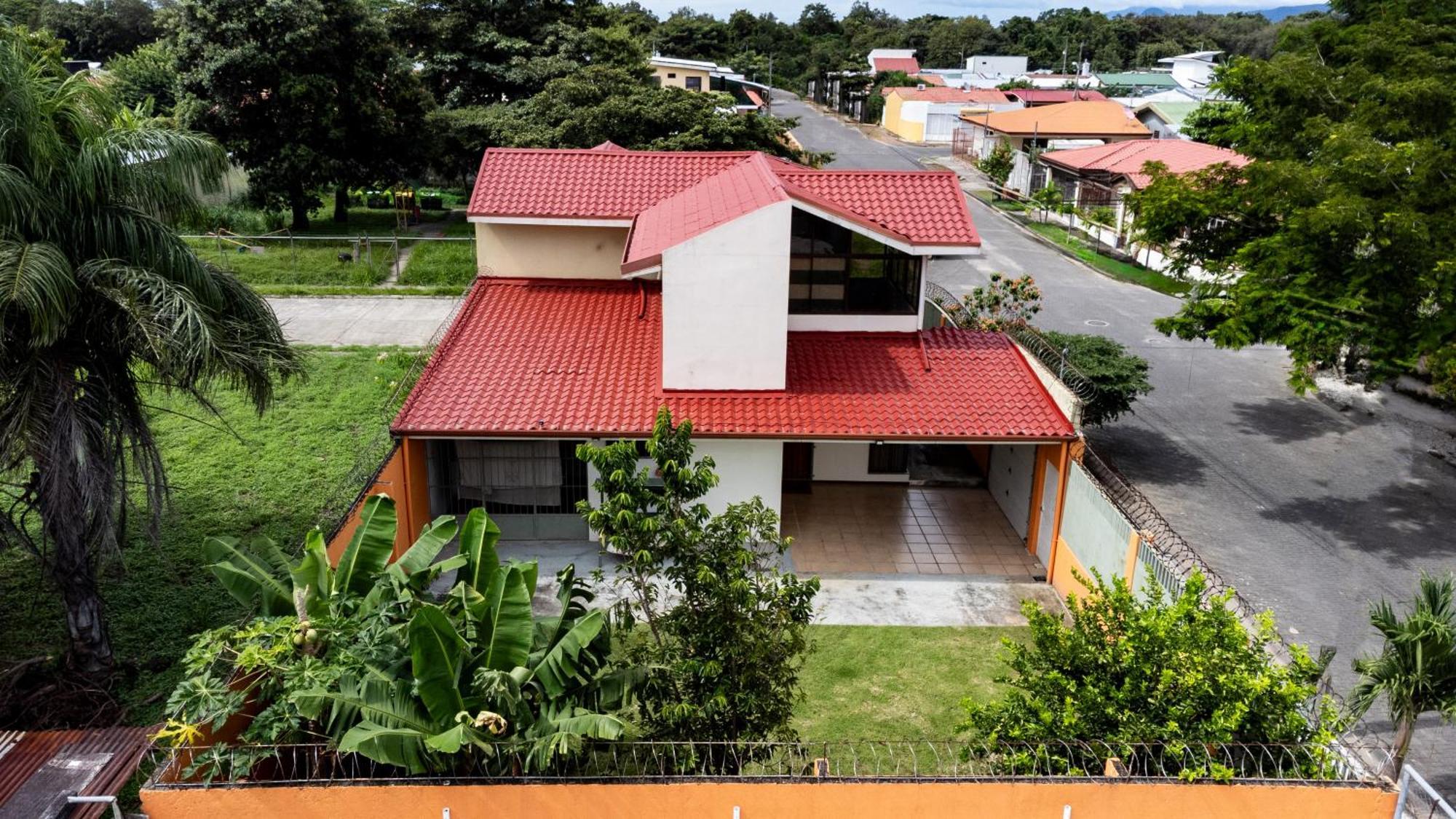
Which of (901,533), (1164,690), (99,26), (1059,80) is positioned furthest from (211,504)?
(1059,80)

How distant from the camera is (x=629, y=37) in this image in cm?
4403

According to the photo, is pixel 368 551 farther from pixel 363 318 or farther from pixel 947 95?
pixel 947 95

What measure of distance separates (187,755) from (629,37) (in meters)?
39.6

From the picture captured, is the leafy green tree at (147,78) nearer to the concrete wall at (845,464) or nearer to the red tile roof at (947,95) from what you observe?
the concrete wall at (845,464)

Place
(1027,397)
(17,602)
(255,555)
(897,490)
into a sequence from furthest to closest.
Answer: (897,490)
(1027,397)
(17,602)
(255,555)

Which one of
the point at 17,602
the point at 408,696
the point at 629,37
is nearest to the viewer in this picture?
the point at 408,696

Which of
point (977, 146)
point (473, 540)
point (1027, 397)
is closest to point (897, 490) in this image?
point (1027, 397)

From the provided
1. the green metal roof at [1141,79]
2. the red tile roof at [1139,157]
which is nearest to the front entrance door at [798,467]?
the red tile roof at [1139,157]

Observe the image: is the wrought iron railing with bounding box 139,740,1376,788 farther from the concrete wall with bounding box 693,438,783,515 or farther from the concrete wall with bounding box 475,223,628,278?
the concrete wall with bounding box 475,223,628,278

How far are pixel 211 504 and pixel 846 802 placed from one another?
42.5 feet

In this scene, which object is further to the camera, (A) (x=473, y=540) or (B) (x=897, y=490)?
(B) (x=897, y=490)

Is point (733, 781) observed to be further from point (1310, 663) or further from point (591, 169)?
point (591, 169)

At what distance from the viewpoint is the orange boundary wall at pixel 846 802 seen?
29.0 ft

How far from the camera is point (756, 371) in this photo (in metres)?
16.5
